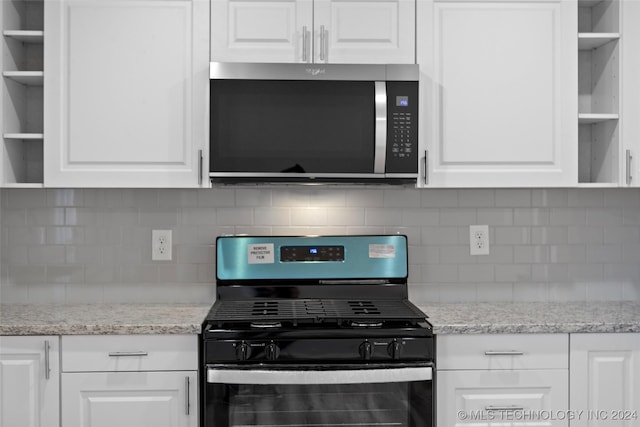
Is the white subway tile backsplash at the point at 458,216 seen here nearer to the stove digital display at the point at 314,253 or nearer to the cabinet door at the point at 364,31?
the stove digital display at the point at 314,253

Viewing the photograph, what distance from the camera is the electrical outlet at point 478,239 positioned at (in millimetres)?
2928

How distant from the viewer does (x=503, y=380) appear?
2.34m

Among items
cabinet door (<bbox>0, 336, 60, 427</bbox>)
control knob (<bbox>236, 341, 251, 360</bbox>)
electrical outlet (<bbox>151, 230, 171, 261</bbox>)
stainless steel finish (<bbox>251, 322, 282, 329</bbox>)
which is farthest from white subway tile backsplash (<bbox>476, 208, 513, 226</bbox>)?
cabinet door (<bbox>0, 336, 60, 427</bbox>)

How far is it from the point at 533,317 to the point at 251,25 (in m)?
1.55

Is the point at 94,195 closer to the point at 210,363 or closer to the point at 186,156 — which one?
the point at 186,156

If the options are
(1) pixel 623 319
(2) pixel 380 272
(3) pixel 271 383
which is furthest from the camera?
(2) pixel 380 272

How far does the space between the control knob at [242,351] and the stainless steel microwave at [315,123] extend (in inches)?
25.2

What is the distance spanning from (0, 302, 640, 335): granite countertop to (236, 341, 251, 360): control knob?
0.17 metres

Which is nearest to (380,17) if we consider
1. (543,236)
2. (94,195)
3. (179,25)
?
(179,25)

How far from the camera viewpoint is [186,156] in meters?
2.54

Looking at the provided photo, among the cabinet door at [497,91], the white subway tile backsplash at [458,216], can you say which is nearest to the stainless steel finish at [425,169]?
the cabinet door at [497,91]

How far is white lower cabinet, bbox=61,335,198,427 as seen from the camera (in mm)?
2291

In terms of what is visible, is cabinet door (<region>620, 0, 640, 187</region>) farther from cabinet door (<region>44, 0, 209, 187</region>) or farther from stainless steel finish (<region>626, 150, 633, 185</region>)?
cabinet door (<region>44, 0, 209, 187</region>)

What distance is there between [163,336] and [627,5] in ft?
7.16
